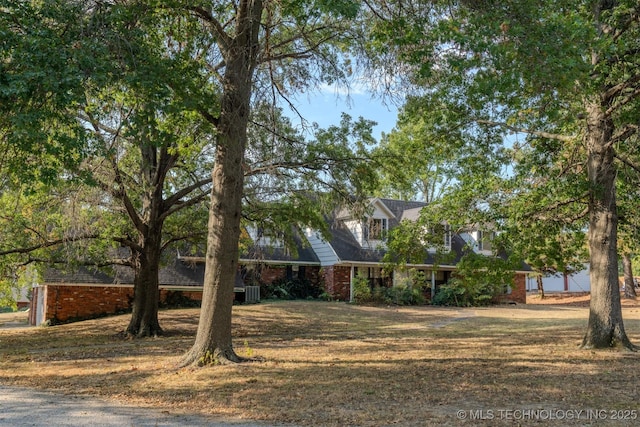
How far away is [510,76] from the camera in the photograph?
8.37 m

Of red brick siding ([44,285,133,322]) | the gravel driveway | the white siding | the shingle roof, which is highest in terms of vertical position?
the white siding

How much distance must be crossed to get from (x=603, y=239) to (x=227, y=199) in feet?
26.7

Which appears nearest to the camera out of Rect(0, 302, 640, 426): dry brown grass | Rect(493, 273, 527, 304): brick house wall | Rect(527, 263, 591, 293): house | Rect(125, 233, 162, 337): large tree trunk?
Rect(0, 302, 640, 426): dry brown grass

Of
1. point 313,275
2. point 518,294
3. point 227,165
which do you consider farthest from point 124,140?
point 518,294

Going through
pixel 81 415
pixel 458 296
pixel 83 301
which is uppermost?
pixel 458 296

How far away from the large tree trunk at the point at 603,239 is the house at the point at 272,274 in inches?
266

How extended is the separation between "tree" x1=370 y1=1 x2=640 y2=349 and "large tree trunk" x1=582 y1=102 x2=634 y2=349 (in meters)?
0.02

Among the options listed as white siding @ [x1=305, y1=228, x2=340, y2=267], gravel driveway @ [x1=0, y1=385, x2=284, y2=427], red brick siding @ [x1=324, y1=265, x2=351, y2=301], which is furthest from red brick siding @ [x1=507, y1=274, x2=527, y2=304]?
gravel driveway @ [x1=0, y1=385, x2=284, y2=427]

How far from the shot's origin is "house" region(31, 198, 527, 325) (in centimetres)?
2250

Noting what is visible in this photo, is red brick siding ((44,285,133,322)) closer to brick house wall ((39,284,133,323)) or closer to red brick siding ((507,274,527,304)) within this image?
brick house wall ((39,284,133,323))

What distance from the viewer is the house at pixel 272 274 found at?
22500mm

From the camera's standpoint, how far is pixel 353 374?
9578mm

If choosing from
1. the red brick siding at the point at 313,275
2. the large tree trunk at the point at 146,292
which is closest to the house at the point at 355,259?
the red brick siding at the point at 313,275

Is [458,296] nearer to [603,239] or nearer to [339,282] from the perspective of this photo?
[339,282]
